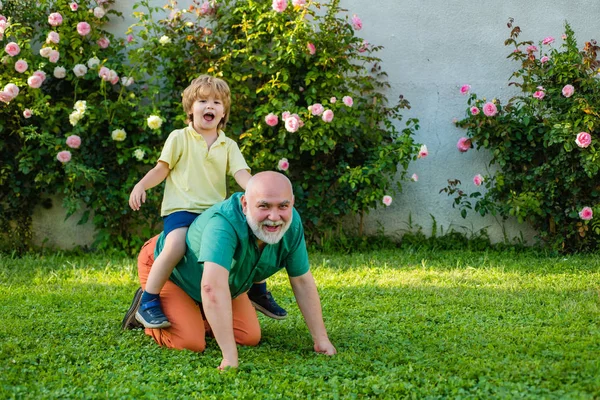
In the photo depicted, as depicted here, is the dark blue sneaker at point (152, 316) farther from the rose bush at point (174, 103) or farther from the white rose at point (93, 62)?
the white rose at point (93, 62)

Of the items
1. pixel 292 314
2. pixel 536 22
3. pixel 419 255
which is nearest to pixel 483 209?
pixel 419 255

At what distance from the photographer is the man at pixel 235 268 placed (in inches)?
129

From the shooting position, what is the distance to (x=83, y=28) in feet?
21.1

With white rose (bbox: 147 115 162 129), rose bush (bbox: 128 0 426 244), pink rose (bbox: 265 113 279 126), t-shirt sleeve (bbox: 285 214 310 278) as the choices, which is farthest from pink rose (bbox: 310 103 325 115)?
t-shirt sleeve (bbox: 285 214 310 278)

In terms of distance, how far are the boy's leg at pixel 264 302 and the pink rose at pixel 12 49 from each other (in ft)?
11.4

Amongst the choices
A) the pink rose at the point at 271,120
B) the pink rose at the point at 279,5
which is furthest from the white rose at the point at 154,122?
the pink rose at the point at 279,5

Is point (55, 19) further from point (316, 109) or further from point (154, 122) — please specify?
point (316, 109)

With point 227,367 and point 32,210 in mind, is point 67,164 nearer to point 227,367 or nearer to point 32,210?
point 32,210

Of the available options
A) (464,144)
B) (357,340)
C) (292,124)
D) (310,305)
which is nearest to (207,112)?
(310,305)

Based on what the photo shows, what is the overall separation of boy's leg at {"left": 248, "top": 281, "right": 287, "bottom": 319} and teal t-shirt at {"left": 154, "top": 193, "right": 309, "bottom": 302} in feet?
1.07

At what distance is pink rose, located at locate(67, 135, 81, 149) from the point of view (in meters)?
6.29

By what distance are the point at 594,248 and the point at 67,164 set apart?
452 centimetres

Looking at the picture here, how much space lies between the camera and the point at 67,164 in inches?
247

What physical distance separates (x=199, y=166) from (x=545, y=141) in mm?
3416
